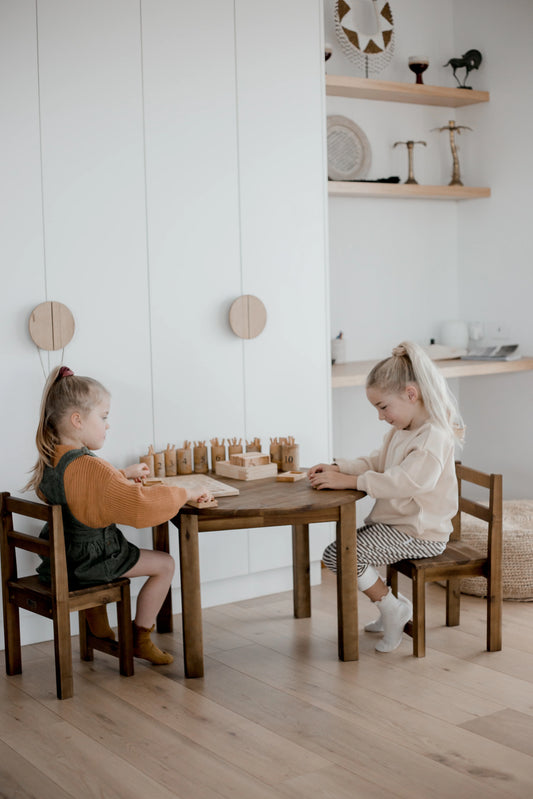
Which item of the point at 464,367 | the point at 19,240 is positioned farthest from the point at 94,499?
the point at 464,367

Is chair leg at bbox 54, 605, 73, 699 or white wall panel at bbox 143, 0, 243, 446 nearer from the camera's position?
chair leg at bbox 54, 605, 73, 699

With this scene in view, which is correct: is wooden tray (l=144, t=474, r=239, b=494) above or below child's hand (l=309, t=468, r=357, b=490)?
below

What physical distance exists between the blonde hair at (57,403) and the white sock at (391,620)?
3.59 ft

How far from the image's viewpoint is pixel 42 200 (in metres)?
2.94

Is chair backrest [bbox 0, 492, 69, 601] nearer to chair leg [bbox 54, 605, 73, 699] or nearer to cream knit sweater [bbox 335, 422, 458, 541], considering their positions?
chair leg [bbox 54, 605, 73, 699]

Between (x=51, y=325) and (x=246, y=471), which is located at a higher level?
(x=51, y=325)

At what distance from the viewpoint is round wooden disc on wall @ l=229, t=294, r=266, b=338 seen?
3318 mm

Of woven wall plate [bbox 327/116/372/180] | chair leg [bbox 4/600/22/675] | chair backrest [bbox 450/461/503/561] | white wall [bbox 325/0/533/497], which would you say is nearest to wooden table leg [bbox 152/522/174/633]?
chair leg [bbox 4/600/22/675]

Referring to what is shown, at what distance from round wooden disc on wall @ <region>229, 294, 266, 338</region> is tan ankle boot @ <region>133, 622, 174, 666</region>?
112 centimetres

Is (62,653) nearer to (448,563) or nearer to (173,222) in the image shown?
(448,563)

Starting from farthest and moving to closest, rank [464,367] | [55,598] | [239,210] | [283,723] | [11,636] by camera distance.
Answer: [464,367] → [239,210] → [11,636] → [55,598] → [283,723]

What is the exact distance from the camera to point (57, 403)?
105 inches

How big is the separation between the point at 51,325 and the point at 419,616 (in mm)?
1478

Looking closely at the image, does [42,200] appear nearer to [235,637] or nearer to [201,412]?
[201,412]
